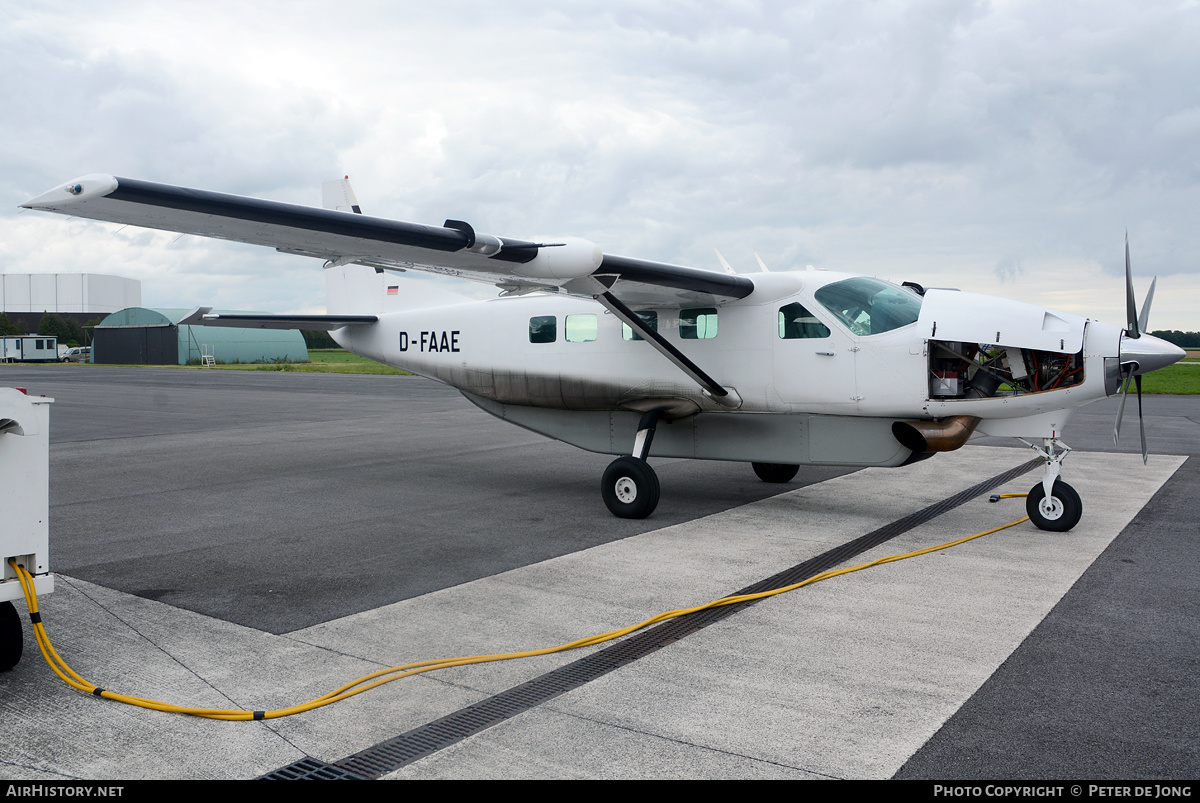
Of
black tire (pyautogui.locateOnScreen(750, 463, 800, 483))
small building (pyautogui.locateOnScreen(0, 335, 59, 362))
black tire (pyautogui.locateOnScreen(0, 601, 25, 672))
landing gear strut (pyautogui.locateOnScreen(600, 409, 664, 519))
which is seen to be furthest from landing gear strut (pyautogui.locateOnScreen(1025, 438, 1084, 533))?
small building (pyautogui.locateOnScreen(0, 335, 59, 362))

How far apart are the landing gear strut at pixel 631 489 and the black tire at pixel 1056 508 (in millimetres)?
3687

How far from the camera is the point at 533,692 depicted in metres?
4.18

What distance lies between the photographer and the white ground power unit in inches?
161

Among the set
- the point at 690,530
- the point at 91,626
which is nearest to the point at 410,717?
the point at 91,626

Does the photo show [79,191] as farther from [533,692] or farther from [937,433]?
[937,433]

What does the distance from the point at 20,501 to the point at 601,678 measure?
314 cm

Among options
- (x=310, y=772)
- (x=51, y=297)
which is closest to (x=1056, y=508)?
(x=310, y=772)

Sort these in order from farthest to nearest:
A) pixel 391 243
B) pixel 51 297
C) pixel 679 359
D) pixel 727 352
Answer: pixel 51 297 < pixel 727 352 < pixel 679 359 < pixel 391 243

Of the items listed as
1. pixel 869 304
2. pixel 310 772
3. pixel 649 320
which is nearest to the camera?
pixel 310 772

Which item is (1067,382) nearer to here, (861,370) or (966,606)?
(861,370)

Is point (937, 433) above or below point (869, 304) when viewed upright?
below

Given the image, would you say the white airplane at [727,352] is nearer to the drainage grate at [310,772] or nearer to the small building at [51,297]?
the drainage grate at [310,772]

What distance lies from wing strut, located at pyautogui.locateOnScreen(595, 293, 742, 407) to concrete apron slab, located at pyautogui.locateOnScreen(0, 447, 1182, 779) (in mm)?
1986

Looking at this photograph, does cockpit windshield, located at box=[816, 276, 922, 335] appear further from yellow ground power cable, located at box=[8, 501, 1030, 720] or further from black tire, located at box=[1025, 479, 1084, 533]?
yellow ground power cable, located at box=[8, 501, 1030, 720]
